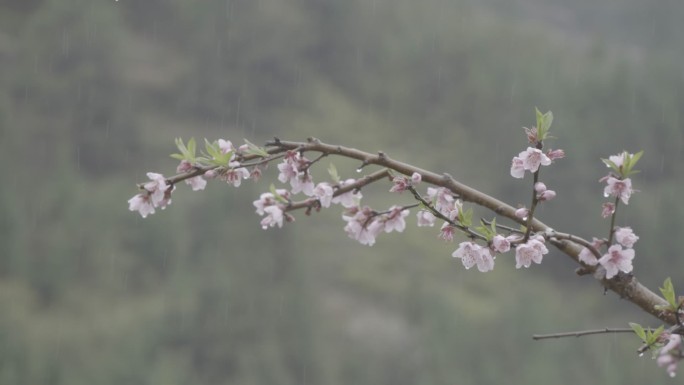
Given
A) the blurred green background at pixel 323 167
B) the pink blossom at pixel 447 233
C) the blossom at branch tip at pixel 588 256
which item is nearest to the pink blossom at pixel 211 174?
the pink blossom at pixel 447 233

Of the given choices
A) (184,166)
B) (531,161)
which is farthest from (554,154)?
(184,166)

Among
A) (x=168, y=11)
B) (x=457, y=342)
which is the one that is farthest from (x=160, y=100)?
(x=457, y=342)

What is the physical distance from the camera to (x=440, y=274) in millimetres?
22688

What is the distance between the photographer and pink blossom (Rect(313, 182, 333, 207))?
0.72 metres

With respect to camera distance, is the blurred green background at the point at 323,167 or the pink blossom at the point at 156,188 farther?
the blurred green background at the point at 323,167

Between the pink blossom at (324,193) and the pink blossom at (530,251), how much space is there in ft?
0.57

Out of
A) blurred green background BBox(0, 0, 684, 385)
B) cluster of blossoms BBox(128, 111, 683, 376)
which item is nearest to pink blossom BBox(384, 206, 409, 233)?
cluster of blossoms BBox(128, 111, 683, 376)

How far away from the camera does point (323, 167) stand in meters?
24.4

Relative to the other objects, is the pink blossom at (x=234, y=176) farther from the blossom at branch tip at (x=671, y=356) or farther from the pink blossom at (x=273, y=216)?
the blossom at branch tip at (x=671, y=356)

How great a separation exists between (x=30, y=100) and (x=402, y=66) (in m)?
12.3

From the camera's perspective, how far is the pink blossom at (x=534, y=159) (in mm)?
730

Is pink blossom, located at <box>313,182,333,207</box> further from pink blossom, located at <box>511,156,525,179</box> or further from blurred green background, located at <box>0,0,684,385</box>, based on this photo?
blurred green background, located at <box>0,0,684,385</box>

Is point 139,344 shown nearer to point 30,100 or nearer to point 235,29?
point 30,100

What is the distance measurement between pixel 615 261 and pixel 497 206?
4.5 inches
